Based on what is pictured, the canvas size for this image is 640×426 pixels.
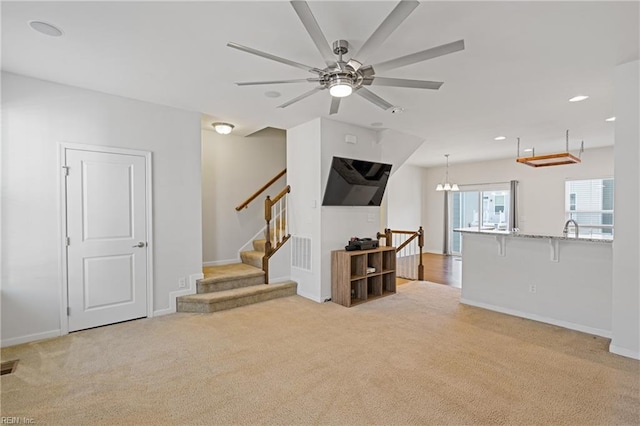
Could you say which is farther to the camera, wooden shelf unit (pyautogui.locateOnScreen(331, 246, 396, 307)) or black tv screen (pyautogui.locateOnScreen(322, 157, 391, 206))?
black tv screen (pyautogui.locateOnScreen(322, 157, 391, 206))

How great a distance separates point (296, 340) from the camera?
10.3 ft

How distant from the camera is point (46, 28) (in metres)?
2.24

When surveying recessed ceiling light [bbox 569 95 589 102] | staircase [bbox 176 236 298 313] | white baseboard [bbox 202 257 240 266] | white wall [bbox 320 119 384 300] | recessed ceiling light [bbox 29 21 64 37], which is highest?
recessed ceiling light [bbox 29 21 64 37]

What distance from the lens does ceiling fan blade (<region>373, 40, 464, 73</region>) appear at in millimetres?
1756

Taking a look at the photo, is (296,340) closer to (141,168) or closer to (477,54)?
(141,168)

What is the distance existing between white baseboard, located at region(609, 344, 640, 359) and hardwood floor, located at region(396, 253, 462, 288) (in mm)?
2573

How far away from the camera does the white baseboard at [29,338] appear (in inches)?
117

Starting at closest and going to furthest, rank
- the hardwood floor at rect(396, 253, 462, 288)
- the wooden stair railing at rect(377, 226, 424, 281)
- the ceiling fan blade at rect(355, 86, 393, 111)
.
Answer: the ceiling fan blade at rect(355, 86, 393, 111), the wooden stair railing at rect(377, 226, 424, 281), the hardwood floor at rect(396, 253, 462, 288)

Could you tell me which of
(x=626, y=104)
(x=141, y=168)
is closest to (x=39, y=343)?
(x=141, y=168)

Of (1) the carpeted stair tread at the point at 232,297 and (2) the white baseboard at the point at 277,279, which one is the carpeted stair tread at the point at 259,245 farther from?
(1) the carpeted stair tread at the point at 232,297

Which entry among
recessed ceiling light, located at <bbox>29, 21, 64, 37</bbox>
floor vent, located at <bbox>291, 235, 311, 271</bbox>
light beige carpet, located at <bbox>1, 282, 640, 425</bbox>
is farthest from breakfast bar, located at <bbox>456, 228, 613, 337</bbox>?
recessed ceiling light, located at <bbox>29, 21, 64, 37</bbox>

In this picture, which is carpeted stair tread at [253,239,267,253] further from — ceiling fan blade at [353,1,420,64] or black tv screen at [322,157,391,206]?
ceiling fan blade at [353,1,420,64]

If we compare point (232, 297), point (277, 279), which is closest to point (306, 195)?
point (277, 279)

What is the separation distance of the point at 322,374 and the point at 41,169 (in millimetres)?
3536
